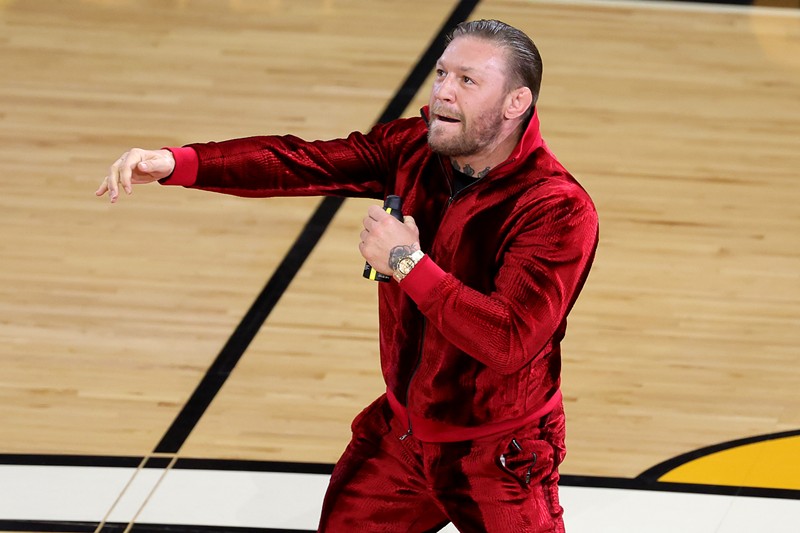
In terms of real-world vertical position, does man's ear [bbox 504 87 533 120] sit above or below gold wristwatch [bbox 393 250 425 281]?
above

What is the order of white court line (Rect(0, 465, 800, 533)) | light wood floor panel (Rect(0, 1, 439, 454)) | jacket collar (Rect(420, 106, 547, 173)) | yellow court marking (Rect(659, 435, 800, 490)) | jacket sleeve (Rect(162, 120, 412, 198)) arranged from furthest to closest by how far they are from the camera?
1. light wood floor panel (Rect(0, 1, 439, 454))
2. yellow court marking (Rect(659, 435, 800, 490))
3. white court line (Rect(0, 465, 800, 533))
4. jacket sleeve (Rect(162, 120, 412, 198))
5. jacket collar (Rect(420, 106, 547, 173))

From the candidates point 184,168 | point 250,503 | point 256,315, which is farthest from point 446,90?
point 256,315

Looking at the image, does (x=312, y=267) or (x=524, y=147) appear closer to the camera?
(x=524, y=147)

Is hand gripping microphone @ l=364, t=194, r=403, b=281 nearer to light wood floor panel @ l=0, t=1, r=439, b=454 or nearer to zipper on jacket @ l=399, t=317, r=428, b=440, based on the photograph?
zipper on jacket @ l=399, t=317, r=428, b=440

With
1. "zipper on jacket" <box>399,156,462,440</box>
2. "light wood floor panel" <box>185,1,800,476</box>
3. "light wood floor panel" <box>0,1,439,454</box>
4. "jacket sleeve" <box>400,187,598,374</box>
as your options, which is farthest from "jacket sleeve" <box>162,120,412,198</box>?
"light wood floor panel" <box>0,1,439,454</box>

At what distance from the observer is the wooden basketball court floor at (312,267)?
14.2 ft

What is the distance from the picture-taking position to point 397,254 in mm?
2770

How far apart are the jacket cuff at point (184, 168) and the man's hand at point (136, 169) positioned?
15 mm

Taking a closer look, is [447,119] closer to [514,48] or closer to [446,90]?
[446,90]

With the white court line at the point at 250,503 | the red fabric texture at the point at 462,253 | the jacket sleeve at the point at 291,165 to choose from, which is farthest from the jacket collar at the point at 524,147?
the white court line at the point at 250,503

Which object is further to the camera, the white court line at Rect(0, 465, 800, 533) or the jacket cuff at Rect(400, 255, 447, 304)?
the white court line at Rect(0, 465, 800, 533)

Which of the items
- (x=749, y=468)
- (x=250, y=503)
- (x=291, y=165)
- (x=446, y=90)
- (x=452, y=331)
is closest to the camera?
(x=452, y=331)

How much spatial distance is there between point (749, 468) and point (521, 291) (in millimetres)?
1844

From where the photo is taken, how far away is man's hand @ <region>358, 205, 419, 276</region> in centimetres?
278
